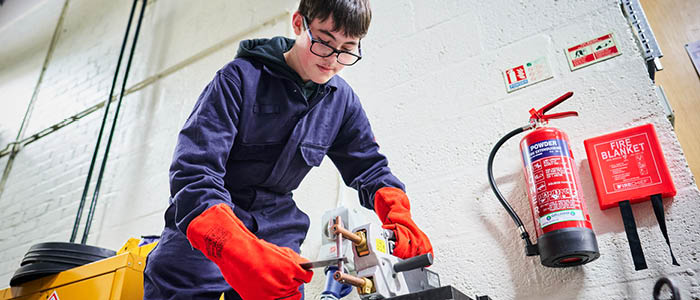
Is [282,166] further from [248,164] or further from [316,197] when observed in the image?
[316,197]

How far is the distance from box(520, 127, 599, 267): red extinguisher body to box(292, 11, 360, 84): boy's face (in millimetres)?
591

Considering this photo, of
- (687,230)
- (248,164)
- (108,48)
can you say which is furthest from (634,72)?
(108,48)

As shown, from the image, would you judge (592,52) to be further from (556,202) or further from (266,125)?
(266,125)

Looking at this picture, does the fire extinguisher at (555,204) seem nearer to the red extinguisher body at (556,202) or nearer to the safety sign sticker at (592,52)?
the red extinguisher body at (556,202)

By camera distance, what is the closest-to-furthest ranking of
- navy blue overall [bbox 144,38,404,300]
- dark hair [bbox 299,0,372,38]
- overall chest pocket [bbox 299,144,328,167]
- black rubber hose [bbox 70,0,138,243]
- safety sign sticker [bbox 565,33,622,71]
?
navy blue overall [bbox 144,38,404,300], dark hair [bbox 299,0,372,38], overall chest pocket [bbox 299,144,328,167], safety sign sticker [bbox 565,33,622,71], black rubber hose [bbox 70,0,138,243]

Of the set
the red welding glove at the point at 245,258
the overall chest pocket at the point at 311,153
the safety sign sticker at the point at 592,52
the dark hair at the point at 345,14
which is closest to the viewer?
the red welding glove at the point at 245,258

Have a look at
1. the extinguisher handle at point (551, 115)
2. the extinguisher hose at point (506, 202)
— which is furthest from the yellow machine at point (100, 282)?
the extinguisher handle at point (551, 115)

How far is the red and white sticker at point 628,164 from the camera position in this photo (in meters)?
1.28

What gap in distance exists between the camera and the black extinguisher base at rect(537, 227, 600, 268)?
1.19 metres

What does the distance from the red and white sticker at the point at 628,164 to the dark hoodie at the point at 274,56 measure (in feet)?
2.84

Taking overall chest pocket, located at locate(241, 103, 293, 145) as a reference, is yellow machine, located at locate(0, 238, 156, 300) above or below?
below

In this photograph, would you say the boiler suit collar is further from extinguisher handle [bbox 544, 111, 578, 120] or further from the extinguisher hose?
extinguisher handle [bbox 544, 111, 578, 120]

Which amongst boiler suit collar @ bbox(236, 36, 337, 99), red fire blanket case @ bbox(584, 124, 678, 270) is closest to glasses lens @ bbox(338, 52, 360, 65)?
boiler suit collar @ bbox(236, 36, 337, 99)

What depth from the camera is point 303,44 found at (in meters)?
1.32
